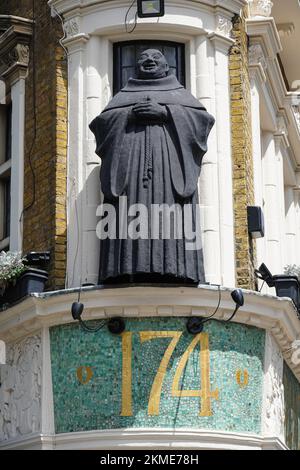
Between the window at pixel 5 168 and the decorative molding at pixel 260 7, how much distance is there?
11.8 ft

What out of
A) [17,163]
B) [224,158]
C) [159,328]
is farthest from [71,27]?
[159,328]

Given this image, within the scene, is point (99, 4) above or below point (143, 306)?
above

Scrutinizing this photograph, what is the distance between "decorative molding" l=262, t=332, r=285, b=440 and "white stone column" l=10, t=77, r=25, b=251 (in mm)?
3471

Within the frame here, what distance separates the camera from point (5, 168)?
18.8 m

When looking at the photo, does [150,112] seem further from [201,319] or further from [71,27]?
[201,319]

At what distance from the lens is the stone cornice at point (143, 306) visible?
640 inches

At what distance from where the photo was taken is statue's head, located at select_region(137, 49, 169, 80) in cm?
1736

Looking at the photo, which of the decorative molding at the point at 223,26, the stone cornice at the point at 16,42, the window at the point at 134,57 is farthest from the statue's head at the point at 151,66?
the stone cornice at the point at 16,42

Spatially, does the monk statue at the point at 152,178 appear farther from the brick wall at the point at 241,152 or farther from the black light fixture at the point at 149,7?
the black light fixture at the point at 149,7

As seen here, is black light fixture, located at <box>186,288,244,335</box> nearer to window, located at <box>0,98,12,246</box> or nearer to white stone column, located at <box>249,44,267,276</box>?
white stone column, located at <box>249,44,267,276</box>

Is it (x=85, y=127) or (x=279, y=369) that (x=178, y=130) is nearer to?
(x=85, y=127)

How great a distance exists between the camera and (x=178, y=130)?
16.8 metres

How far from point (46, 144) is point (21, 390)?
3198mm

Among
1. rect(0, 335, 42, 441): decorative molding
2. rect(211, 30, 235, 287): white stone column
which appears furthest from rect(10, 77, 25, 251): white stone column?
rect(211, 30, 235, 287): white stone column
